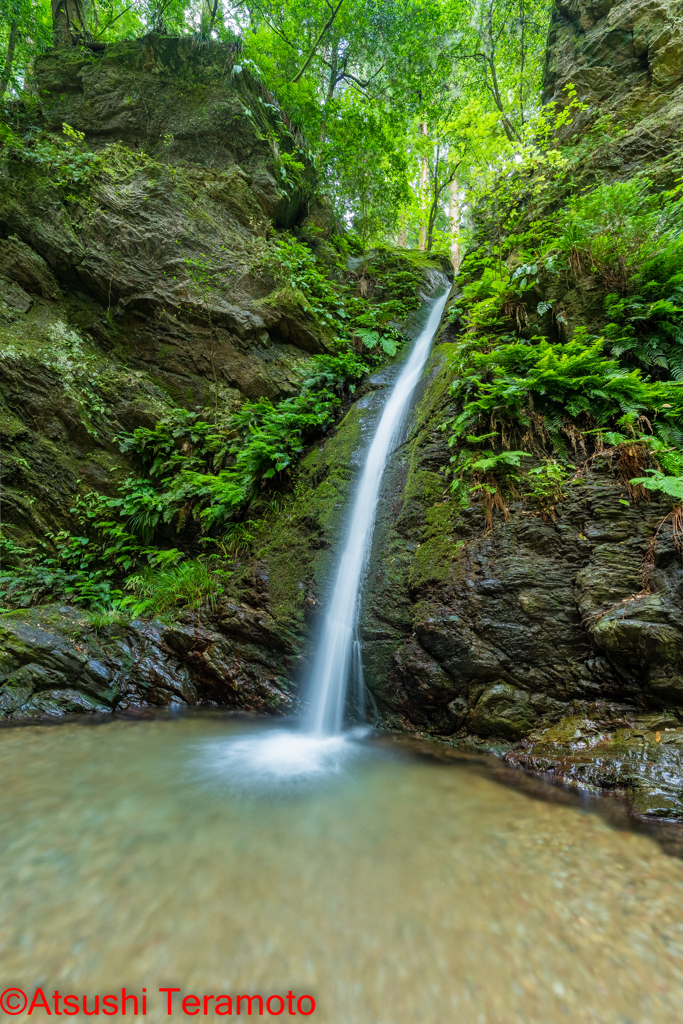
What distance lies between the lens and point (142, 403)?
6977 mm

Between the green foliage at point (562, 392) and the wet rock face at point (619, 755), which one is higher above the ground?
the green foliage at point (562, 392)

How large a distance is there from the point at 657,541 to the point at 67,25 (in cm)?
1319

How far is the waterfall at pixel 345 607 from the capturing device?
4043mm

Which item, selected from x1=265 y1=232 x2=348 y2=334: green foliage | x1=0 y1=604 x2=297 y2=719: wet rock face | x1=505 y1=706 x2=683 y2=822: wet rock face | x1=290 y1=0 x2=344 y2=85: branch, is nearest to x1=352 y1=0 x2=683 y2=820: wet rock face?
x1=505 y1=706 x2=683 y2=822: wet rock face

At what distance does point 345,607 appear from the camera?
174 inches

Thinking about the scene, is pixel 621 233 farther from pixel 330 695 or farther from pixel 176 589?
pixel 176 589

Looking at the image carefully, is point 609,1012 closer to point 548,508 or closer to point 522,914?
point 522,914

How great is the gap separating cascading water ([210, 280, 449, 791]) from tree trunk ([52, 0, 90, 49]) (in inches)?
385

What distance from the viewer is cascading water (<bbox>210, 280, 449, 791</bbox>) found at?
3.05 m

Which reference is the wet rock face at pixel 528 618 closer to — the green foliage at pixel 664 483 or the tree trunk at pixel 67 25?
the green foliage at pixel 664 483

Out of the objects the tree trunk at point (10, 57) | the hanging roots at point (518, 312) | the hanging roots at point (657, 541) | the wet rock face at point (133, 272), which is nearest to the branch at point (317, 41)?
the wet rock face at point (133, 272)

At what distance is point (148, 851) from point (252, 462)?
176 inches

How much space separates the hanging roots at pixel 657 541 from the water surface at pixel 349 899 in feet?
5.33

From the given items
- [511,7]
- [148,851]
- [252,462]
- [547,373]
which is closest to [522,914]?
[148,851]
